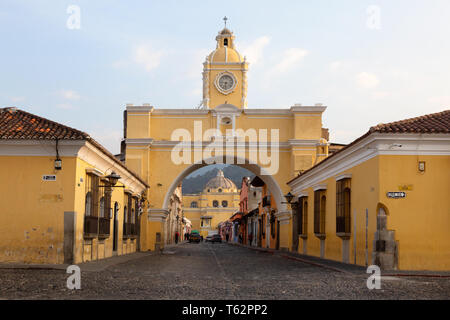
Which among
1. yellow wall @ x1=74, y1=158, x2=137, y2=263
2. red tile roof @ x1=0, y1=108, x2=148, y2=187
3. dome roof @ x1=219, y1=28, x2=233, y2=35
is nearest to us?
red tile roof @ x1=0, y1=108, x2=148, y2=187

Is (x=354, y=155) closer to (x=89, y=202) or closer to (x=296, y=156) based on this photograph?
(x=89, y=202)

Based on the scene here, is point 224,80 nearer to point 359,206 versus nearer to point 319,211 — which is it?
point 319,211

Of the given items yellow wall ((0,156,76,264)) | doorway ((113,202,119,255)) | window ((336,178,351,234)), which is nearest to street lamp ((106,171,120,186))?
yellow wall ((0,156,76,264))

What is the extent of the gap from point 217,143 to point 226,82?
189 inches

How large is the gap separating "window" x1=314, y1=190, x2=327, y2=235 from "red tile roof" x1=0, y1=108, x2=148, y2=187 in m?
8.56

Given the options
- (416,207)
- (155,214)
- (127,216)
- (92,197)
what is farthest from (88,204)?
(155,214)

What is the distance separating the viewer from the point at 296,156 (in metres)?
28.7

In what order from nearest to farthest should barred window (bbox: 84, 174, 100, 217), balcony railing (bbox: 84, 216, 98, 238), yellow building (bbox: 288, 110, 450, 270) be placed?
1. yellow building (bbox: 288, 110, 450, 270)
2. balcony railing (bbox: 84, 216, 98, 238)
3. barred window (bbox: 84, 174, 100, 217)

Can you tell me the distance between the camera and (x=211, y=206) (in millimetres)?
108938

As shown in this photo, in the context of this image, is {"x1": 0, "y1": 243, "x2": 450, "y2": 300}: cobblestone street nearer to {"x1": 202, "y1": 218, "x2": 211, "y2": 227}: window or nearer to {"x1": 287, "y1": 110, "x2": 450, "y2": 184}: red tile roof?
{"x1": 287, "y1": 110, "x2": 450, "y2": 184}: red tile roof

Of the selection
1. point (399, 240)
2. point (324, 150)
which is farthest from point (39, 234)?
point (324, 150)

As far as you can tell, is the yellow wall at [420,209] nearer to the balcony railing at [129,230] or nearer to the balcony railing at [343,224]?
the balcony railing at [343,224]

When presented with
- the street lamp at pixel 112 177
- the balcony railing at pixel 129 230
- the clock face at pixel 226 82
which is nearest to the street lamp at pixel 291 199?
the balcony railing at pixel 129 230

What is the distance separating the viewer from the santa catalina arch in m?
28.8
